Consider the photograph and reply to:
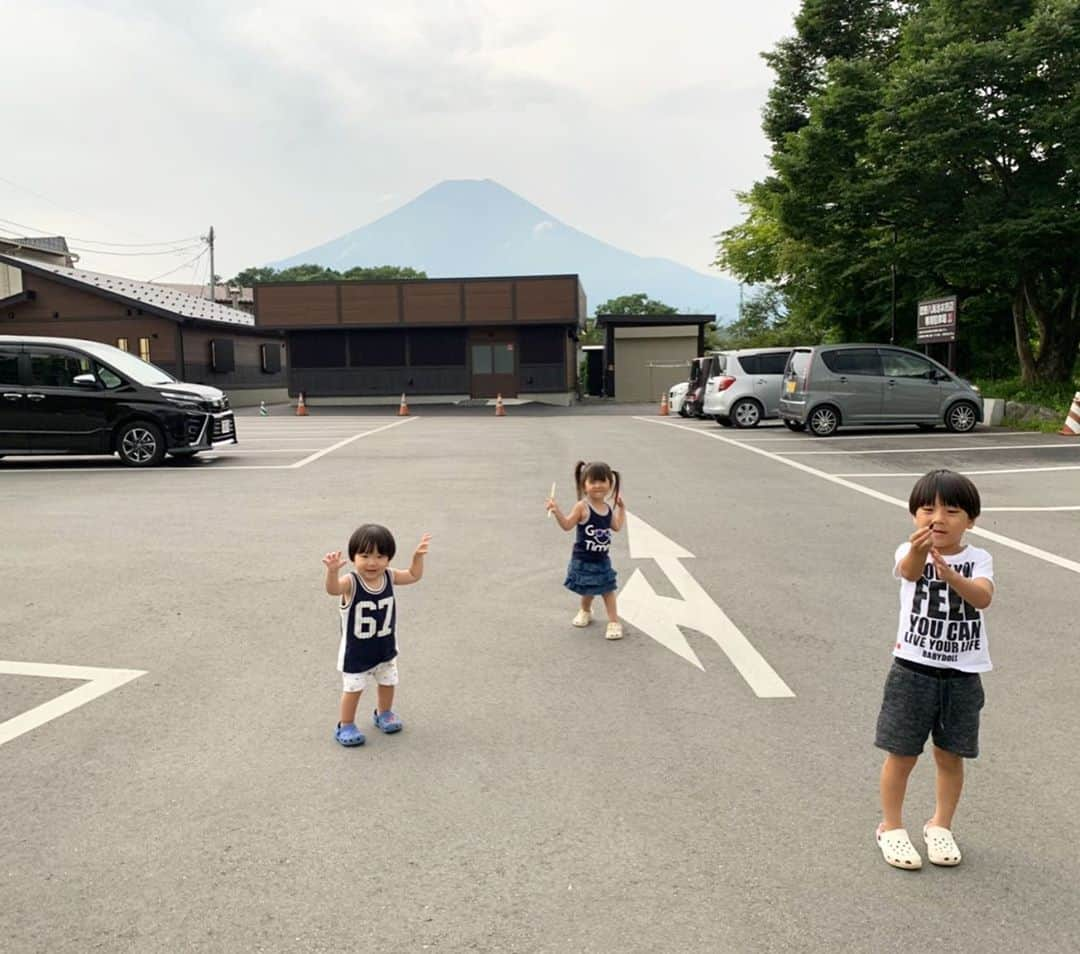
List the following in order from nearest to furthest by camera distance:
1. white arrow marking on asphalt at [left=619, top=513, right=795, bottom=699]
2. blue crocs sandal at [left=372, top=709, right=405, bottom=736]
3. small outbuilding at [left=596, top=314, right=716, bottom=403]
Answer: blue crocs sandal at [left=372, top=709, right=405, bottom=736] < white arrow marking on asphalt at [left=619, top=513, right=795, bottom=699] < small outbuilding at [left=596, top=314, right=716, bottom=403]

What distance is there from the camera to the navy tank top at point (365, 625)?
13.4 feet

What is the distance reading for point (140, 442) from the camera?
48.7 ft

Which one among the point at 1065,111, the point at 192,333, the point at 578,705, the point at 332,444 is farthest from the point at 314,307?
the point at 578,705

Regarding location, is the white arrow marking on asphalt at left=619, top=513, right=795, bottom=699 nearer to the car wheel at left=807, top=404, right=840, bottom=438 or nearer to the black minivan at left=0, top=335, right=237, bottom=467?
the black minivan at left=0, top=335, right=237, bottom=467

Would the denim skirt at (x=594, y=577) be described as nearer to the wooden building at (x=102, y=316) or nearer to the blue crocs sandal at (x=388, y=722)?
the blue crocs sandal at (x=388, y=722)

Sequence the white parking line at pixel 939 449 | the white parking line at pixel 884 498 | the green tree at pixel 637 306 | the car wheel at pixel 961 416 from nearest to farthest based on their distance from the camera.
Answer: the white parking line at pixel 884 498 < the white parking line at pixel 939 449 < the car wheel at pixel 961 416 < the green tree at pixel 637 306

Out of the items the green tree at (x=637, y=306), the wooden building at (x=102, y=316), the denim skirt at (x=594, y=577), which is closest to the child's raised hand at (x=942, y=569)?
the denim skirt at (x=594, y=577)

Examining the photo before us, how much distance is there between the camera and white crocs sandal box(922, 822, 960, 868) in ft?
10.1

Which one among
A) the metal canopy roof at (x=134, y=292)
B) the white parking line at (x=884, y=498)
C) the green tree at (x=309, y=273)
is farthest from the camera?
the green tree at (x=309, y=273)

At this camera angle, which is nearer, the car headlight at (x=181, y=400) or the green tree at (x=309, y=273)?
the car headlight at (x=181, y=400)

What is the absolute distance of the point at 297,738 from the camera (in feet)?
13.7

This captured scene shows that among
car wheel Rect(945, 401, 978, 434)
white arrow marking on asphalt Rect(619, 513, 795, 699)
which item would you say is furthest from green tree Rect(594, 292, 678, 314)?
white arrow marking on asphalt Rect(619, 513, 795, 699)

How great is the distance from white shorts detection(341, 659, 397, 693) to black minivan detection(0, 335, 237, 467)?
1170 centimetres

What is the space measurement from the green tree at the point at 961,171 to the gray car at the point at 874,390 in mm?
3968
